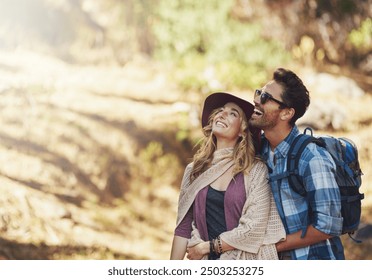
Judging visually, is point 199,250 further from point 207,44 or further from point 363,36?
point 363,36

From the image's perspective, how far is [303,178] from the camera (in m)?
2.98

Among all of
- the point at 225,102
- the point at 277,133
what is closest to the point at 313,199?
the point at 277,133

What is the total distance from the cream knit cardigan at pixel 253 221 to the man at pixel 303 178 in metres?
0.05

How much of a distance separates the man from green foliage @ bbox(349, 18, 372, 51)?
285cm

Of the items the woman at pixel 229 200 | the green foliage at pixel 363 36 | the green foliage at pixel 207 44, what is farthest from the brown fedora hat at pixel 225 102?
the green foliage at pixel 363 36

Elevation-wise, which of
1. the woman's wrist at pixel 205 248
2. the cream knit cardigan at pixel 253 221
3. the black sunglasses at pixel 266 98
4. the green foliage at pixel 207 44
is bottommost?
the woman's wrist at pixel 205 248

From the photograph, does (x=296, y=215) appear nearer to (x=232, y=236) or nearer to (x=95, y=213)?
(x=232, y=236)

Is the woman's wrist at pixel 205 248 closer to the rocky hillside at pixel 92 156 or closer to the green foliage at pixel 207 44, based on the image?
the rocky hillside at pixel 92 156

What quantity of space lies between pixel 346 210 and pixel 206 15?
3.05 m

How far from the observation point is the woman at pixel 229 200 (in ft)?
9.95

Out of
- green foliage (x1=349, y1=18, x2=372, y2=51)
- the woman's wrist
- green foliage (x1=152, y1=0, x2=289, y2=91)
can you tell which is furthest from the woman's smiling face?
green foliage (x1=349, y1=18, x2=372, y2=51)

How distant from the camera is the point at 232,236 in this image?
3.01 m
